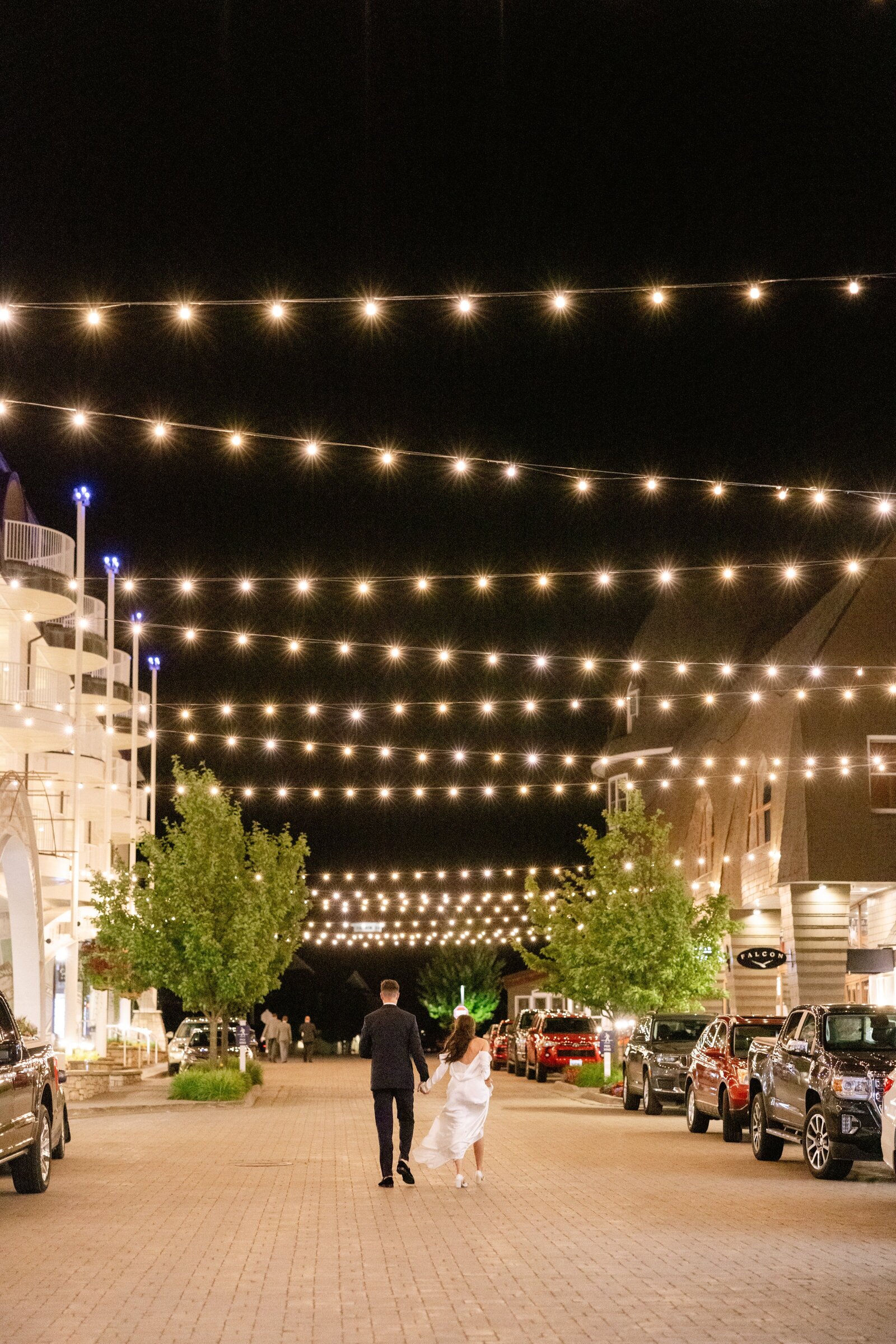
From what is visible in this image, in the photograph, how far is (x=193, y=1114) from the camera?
26797 mm

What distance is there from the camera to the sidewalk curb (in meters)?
31.8

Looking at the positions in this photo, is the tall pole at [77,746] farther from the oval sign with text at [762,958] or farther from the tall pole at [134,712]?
the oval sign with text at [762,958]

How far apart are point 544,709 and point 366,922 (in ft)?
90.3

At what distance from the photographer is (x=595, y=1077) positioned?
36969mm

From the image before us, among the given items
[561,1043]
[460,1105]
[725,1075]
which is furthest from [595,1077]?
[460,1105]

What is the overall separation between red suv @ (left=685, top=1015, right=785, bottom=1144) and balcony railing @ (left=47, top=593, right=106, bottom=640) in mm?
24459

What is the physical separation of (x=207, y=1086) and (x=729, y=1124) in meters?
11.1

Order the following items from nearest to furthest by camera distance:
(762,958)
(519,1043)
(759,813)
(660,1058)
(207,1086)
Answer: (660,1058) < (207,1086) < (762,958) < (759,813) < (519,1043)

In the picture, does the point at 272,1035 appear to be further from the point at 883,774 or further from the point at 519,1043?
the point at 883,774

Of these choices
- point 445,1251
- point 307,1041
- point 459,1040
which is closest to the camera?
point 445,1251

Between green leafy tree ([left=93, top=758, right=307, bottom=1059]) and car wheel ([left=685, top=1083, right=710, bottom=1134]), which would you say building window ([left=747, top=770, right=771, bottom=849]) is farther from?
car wheel ([left=685, top=1083, right=710, bottom=1134])

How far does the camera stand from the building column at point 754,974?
41.1 m

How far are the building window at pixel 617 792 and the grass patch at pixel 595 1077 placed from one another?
16.1 m

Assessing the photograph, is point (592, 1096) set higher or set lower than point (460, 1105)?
lower
